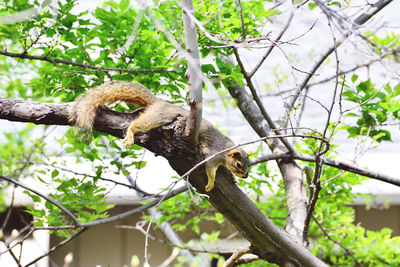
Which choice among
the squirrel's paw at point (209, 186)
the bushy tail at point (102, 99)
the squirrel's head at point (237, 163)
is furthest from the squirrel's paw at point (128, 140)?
the squirrel's head at point (237, 163)

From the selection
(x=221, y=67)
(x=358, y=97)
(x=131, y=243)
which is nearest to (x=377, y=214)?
(x=131, y=243)

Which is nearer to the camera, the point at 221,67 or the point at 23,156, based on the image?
the point at 221,67

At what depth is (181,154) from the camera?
1.51 m

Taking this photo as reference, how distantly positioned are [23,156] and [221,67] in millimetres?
1827

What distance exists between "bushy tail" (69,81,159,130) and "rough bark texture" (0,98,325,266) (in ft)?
0.11

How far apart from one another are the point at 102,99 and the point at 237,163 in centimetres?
61

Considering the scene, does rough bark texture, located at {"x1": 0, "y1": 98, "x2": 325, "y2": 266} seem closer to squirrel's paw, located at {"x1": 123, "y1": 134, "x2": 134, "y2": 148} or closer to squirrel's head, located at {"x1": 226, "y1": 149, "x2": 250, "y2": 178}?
squirrel's paw, located at {"x1": 123, "y1": 134, "x2": 134, "y2": 148}

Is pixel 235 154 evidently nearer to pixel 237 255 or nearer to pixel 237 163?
pixel 237 163

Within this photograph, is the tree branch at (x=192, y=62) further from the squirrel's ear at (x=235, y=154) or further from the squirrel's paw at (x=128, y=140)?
the squirrel's ear at (x=235, y=154)

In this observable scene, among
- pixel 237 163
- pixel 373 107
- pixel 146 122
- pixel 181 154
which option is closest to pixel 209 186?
pixel 181 154

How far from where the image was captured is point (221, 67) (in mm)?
2002

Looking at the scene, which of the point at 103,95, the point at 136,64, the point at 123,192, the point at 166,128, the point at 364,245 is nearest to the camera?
the point at 166,128

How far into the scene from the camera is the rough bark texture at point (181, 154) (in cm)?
151

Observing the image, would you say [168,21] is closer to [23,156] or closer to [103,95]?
[103,95]
